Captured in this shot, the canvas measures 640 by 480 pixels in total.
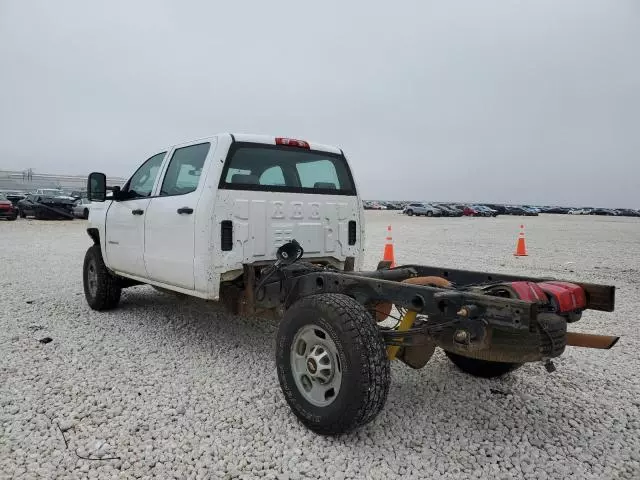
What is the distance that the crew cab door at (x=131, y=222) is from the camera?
5.09 metres

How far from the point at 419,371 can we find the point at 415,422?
37.7 inches

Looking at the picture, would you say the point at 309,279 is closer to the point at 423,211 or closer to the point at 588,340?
the point at 588,340

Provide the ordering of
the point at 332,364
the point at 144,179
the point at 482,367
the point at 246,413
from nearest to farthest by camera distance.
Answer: the point at 332,364, the point at 246,413, the point at 482,367, the point at 144,179

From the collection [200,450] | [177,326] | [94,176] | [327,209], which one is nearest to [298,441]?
[200,450]

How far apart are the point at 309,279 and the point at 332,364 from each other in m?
0.85

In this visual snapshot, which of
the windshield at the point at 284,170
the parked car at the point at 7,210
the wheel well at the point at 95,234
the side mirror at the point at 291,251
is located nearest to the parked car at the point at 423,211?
the parked car at the point at 7,210

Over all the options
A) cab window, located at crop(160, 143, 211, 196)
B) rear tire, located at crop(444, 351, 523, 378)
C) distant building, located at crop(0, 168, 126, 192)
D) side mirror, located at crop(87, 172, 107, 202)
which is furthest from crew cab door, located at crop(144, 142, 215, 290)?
distant building, located at crop(0, 168, 126, 192)

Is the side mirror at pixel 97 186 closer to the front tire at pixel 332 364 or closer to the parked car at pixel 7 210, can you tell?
the front tire at pixel 332 364

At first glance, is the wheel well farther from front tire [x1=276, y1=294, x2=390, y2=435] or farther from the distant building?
the distant building

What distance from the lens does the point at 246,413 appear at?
134 inches

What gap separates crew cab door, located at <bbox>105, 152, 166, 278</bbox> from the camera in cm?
509

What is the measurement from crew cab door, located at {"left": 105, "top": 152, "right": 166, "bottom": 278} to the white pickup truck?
0.02 m

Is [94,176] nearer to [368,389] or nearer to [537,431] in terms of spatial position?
[368,389]

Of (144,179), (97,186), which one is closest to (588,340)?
(144,179)
